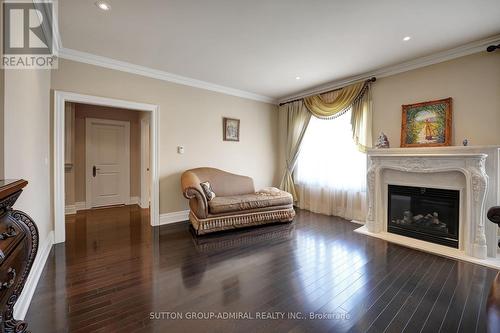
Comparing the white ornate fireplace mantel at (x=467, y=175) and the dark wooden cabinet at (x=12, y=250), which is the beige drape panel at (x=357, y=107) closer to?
the white ornate fireplace mantel at (x=467, y=175)

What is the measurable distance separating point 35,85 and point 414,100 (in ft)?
15.8

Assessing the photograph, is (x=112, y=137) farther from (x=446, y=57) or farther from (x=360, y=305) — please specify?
(x=446, y=57)

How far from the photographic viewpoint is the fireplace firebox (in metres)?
3.05

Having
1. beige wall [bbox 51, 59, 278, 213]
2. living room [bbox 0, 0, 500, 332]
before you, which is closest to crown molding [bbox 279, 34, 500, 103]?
living room [bbox 0, 0, 500, 332]

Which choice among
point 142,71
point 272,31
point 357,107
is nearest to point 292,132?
point 357,107

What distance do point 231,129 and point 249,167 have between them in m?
0.99

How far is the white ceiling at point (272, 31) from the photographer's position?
7.50ft

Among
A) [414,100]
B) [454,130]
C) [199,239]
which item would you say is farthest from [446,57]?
[199,239]

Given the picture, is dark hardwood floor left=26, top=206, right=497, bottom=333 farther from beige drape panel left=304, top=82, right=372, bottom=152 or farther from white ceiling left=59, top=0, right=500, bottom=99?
white ceiling left=59, top=0, right=500, bottom=99

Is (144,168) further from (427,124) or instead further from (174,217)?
(427,124)

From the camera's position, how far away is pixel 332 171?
4684mm

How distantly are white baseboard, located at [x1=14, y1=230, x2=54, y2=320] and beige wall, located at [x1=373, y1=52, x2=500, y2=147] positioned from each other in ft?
15.6

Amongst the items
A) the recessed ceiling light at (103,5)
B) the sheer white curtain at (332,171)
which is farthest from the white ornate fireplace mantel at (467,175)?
the recessed ceiling light at (103,5)

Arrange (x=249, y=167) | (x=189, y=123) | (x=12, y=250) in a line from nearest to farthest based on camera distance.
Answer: (x=12, y=250) < (x=189, y=123) < (x=249, y=167)
